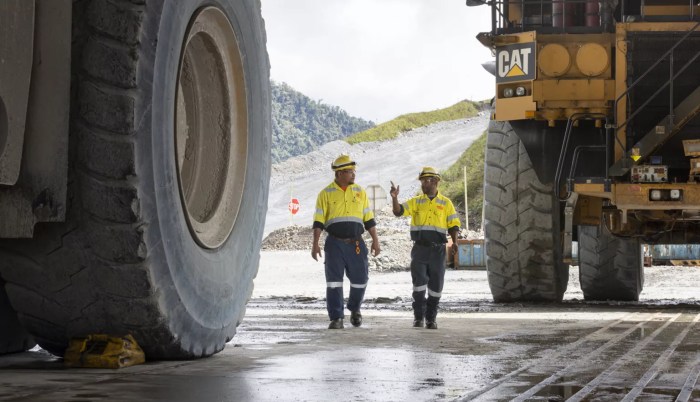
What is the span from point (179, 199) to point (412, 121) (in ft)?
301

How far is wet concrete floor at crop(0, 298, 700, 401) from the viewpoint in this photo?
17.7 ft

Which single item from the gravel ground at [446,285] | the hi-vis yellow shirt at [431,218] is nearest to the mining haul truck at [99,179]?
the hi-vis yellow shirt at [431,218]

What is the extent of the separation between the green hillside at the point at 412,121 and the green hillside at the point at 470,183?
21044 mm

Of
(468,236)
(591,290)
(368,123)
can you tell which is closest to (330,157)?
(468,236)

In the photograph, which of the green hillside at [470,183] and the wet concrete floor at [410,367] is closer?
the wet concrete floor at [410,367]

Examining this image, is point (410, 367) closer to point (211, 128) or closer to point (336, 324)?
point (211, 128)

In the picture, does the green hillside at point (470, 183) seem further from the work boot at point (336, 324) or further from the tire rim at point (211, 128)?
the tire rim at point (211, 128)

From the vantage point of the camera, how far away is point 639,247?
1534 centimetres

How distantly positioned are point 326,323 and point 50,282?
234 inches

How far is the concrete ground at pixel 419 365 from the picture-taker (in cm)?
543

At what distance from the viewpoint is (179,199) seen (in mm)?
5930

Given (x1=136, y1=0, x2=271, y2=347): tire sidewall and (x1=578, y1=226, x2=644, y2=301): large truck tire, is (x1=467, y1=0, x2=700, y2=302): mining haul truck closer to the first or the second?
(x1=578, y1=226, x2=644, y2=301): large truck tire

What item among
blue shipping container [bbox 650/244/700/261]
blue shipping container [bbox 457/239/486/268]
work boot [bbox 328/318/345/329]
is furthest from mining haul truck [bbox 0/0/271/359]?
blue shipping container [bbox 457/239/486/268]

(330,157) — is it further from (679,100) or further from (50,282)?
(50,282)
